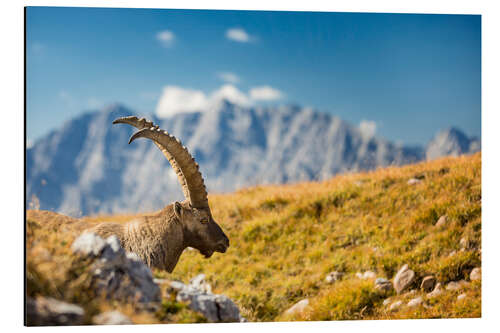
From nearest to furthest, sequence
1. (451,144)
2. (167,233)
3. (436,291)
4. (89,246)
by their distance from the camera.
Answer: (89,246)
(167,233)
(436,291)
(451,144)

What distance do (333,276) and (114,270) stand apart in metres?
3.75

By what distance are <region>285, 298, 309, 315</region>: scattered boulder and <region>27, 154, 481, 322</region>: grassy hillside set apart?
0.09m

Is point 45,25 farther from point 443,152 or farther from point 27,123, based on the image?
point 443,152

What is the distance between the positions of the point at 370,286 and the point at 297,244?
4.92 ft

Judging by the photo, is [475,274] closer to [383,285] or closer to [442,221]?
[442,221]

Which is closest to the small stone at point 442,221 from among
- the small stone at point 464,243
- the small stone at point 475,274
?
the small stone at point 464,243

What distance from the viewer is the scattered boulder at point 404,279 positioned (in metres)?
6.91

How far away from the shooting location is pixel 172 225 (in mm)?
5770

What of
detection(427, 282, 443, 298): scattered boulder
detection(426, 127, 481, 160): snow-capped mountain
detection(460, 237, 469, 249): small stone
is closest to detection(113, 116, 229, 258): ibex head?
detection(427, 282, 443, 298): scattered boulder

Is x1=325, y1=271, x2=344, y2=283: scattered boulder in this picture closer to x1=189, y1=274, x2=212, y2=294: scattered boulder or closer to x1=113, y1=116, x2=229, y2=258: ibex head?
x1=189, y1=274, x2=212, y2=294: scattered boulder

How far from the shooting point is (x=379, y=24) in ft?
25.7

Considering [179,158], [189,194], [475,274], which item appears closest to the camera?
[179,158]

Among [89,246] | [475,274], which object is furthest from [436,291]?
[89,246]
